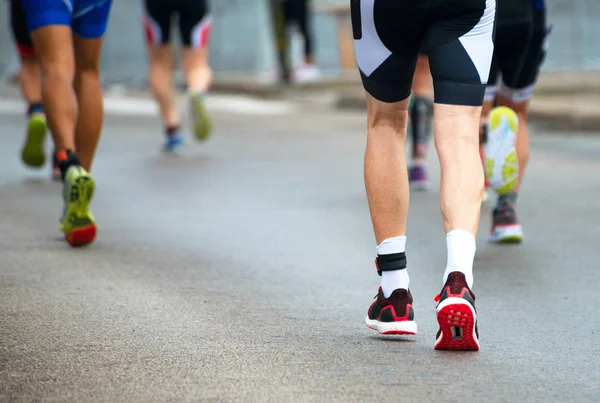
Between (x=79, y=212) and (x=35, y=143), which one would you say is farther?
(x=35, y=143)

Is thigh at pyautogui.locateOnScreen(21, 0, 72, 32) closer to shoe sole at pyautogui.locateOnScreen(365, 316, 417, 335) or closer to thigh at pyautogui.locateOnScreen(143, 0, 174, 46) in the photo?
shoe sole at pyautogui.locateOnScreen(365, 316, 417, 335)

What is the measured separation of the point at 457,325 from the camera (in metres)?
4.09

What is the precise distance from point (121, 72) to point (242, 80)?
101 inches

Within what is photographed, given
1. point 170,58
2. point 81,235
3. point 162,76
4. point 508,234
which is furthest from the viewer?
point 170,58

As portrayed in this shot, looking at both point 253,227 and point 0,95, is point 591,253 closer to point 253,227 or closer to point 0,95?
point 253,227

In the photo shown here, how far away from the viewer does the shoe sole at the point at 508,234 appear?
6672 millimetres

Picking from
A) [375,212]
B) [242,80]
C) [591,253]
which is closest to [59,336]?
[375,212]

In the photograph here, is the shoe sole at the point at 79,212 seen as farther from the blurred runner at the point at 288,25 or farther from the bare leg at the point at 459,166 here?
the blurred runner at the point at 288,25

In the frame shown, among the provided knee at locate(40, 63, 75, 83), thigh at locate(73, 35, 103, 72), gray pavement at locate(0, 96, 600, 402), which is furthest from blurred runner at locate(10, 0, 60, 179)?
knee at locate(40, 63, 75, 83)

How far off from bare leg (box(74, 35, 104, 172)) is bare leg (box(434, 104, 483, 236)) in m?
2.98

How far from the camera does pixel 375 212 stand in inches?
179

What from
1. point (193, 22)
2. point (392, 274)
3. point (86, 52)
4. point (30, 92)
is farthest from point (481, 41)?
point (193, 22)

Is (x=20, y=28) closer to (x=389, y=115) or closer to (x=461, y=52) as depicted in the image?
(x=389, y=115)

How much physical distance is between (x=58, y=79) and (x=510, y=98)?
2.24m
